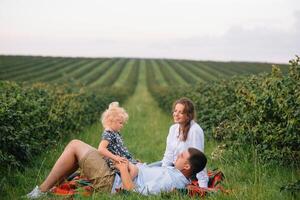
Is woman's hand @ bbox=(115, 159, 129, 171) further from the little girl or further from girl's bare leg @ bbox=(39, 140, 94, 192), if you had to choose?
girl's bare leg @ bbox=(39, 140, 94, 192)

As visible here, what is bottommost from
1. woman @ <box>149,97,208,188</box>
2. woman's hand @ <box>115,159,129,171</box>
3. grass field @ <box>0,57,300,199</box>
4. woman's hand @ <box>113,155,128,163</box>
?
grass field @ <box>0,57,300,199</box>

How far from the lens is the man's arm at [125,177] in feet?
19.6

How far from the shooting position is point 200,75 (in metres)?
56.4

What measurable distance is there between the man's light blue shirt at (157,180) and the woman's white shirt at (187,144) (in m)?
0.32

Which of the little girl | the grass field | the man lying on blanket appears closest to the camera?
the grass field

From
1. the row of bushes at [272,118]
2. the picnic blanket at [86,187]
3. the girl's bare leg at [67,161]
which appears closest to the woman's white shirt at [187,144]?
the picnic blanket at [86,187]

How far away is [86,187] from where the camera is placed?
609 cm

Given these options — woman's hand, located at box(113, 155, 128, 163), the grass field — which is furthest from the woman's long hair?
woman's hand, located at box(113, 155, 128, 163)

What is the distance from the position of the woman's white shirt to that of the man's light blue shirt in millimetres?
324

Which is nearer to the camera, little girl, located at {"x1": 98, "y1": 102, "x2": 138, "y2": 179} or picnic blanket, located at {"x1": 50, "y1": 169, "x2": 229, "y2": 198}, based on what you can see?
picnic blanket, located at {"x1": 50, "y1": 169, "x2": 229, "y2": 198}

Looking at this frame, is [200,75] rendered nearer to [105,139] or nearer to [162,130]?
[162,130]

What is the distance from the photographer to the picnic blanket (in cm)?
590

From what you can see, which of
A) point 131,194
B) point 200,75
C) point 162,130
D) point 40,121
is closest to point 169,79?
point 200,75

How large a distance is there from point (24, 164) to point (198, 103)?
23.3ft
